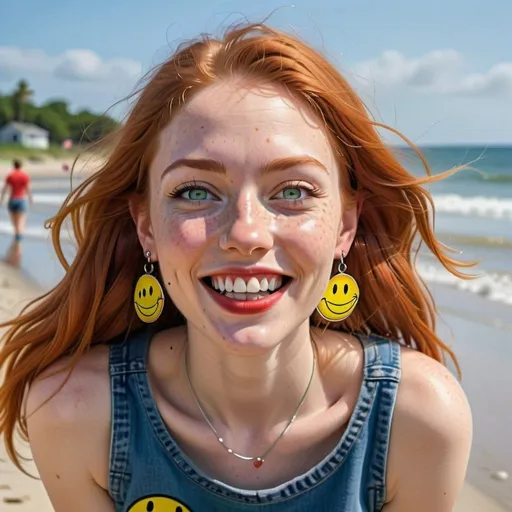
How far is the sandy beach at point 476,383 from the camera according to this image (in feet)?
12.1

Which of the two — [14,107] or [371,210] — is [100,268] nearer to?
[371,210]

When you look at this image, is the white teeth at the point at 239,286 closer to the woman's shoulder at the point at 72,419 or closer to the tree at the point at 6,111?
the woman's shoulder at the point at 72,419

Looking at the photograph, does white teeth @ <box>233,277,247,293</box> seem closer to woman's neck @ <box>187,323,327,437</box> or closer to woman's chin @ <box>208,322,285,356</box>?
woman's chin @ <box>208,322,285,356</box>

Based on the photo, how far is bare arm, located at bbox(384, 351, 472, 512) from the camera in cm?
217

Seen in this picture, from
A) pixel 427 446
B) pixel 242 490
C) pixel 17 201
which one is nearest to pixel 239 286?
pixel 242 490

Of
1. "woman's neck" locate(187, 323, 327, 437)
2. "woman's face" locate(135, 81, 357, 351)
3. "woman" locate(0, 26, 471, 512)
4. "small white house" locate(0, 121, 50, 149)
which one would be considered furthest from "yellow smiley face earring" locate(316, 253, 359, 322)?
"small white house" locate(0, 121, 50, 149)

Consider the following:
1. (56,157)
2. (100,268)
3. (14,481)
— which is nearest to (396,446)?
(100,268)

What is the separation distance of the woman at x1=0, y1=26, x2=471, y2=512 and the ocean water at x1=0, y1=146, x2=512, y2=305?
45cm

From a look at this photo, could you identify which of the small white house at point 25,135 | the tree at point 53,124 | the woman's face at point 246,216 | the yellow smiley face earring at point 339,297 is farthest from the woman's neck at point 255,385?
the tree at point 53,124

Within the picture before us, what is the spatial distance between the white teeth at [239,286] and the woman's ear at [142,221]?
16.0 inches

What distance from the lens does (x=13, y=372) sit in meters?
2.46

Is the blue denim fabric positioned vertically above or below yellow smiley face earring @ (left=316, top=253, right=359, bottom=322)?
below

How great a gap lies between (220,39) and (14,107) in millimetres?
95084

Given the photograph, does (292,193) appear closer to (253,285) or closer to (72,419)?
(253,285)
